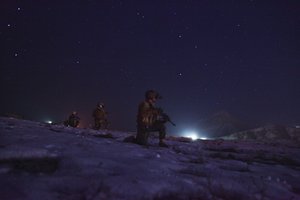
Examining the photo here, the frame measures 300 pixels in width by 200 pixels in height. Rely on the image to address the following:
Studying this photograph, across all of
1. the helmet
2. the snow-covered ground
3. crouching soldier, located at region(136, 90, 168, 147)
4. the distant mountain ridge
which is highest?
the distant mountain ridge

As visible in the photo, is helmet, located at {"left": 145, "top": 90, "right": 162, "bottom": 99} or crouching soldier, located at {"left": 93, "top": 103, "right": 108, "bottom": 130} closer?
helmet, located at {"left": 145, "top": 90, "right": 162, "bottom": 99}

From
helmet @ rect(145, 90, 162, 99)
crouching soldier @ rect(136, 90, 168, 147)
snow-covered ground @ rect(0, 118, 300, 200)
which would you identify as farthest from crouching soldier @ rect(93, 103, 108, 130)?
snow-covered ground @ rect(0, 118, 300, 200)

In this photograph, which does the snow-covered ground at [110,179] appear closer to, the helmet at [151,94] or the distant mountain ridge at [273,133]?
the helmet at [151,94]

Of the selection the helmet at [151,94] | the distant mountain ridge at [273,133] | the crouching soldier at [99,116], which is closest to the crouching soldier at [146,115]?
the helmet at [151,94]

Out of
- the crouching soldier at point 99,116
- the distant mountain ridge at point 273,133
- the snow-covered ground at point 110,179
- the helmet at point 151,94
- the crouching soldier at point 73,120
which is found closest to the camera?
the snow-covered ground at point 110,179

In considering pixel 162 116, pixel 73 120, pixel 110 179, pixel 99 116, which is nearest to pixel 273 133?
pixel 99 116

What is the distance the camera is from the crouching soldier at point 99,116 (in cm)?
2614

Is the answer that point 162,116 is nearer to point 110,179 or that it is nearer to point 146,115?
point 146,115

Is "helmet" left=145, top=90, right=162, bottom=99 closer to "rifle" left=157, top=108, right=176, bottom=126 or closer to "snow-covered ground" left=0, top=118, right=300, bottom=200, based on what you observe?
"rifle" left=157, top=108, right=176, bottom=126

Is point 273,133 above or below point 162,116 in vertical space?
above

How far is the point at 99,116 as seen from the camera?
2622 centimetres

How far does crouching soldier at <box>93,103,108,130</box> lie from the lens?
26.1 metres

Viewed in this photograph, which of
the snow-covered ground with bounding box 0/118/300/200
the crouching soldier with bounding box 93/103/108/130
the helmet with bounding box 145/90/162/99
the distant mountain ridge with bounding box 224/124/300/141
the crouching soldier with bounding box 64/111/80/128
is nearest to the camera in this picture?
the snow-covered ground with bounding box 0/118/300/200

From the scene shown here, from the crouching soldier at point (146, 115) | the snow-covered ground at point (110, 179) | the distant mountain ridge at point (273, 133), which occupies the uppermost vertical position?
the distant mountain ridge at point (273, 133)
